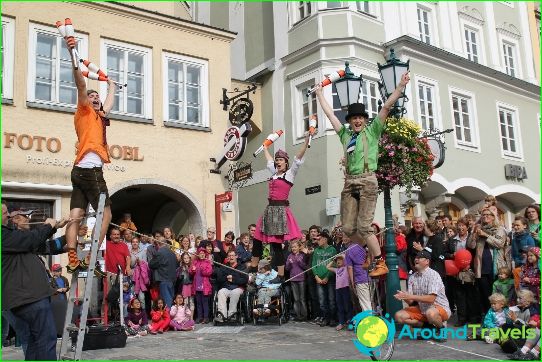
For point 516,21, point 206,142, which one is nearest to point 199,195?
point 206,142

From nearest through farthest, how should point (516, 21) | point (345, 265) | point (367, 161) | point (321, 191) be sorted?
point (367, 161) → point (345, 265) → point (321, 191) → point (516, 21)

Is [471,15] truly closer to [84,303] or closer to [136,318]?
[136,318]

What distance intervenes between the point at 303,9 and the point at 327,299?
10182 mm

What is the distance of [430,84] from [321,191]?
18.0 ft

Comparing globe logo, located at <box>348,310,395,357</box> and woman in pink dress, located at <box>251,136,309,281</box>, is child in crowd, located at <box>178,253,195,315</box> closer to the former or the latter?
woman in pink dress, located at <box>251,136,309,281</box>

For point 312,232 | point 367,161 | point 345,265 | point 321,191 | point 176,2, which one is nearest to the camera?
point 367,161

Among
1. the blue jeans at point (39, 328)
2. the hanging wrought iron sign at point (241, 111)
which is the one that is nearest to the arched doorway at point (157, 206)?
the hanging wrought iron sign at point (241, 111)

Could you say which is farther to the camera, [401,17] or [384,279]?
[401,17]

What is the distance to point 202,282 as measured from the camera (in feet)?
37.6

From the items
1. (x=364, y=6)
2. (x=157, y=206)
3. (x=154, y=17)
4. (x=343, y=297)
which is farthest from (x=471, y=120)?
(x=343, y=297)

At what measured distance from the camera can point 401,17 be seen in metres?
18.4

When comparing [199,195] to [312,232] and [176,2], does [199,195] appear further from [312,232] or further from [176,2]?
[176,2]

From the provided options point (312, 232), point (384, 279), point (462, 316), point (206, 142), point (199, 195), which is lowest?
point (462, 316)

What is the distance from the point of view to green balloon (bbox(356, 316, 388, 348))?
20.7 feet
